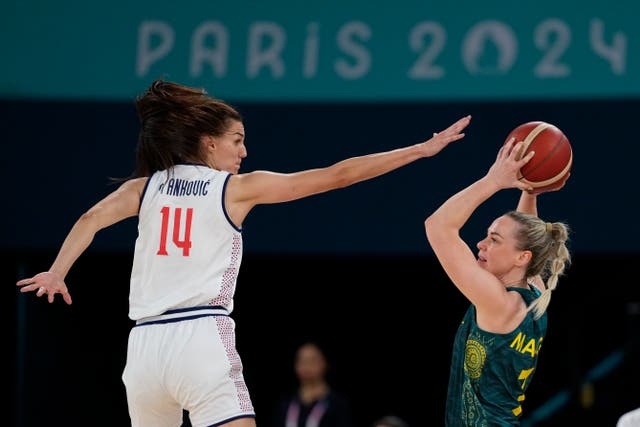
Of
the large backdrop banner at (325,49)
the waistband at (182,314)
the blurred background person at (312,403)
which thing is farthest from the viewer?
the large backdrop banner at (325,49)

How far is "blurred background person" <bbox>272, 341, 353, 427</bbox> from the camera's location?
8602 millimetres

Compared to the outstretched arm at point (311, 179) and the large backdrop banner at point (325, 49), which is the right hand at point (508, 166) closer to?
the outstretched arm at point (311, 179)

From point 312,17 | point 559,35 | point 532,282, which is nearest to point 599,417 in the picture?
point 559,35

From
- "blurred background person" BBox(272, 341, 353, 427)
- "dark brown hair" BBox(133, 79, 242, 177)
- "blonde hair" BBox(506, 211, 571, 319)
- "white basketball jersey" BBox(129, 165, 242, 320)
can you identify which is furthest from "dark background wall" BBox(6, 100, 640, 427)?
"white basketball jersey" BBox(129, 165, 242, 320)

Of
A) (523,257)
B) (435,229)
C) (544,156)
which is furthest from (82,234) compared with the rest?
(544,156)

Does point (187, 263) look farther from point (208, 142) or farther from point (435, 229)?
point (435, 229)

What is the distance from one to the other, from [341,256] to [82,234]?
4.27 m

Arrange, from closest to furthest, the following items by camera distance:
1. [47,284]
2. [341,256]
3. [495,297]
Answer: [47,284] < [495,297] < [341,256]

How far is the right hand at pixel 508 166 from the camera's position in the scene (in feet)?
16.0

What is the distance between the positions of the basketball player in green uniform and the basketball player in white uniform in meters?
0.30

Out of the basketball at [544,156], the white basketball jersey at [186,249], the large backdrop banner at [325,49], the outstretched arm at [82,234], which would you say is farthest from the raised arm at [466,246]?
the large backdrop banner at [325,49]

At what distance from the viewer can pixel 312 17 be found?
31.7 ft

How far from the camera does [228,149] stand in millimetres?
5219

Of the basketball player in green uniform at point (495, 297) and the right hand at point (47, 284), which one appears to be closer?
the right hand at point (47, 284)
